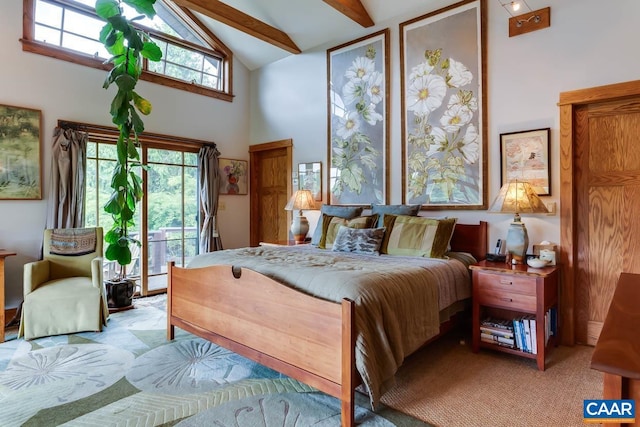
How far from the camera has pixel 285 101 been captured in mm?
5078

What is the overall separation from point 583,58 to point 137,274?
501 cm

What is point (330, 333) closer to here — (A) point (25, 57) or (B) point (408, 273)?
(B) point (408, 273)

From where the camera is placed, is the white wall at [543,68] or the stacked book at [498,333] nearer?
the stacked book at [498,333]

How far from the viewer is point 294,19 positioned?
4.45 metres

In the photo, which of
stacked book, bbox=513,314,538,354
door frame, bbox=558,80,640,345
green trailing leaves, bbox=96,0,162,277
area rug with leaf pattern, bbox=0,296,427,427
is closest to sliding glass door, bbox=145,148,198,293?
green trailing leaves, bbox=96,0,162,277

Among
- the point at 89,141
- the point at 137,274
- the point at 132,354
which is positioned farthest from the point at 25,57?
the point at 132,354

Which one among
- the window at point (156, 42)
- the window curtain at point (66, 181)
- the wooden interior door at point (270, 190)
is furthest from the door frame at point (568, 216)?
the window curtain at point (66, 181)

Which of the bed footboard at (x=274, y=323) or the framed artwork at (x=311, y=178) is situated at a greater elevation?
the framed artwork at (x=311, y=178)

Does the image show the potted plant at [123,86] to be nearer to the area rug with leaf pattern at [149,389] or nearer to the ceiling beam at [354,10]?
the area rug with leaf pattern at [149,389]

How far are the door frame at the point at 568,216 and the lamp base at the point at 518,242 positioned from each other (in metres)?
0.38

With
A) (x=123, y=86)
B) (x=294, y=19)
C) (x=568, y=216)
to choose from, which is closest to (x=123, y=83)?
(x=123, y=86)

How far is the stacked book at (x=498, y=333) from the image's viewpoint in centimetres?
264

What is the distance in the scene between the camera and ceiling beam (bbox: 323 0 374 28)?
3.67m

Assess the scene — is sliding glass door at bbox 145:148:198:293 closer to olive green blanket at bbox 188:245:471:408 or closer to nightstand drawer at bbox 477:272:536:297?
olive green blanket at bbox 188:245:471:408
